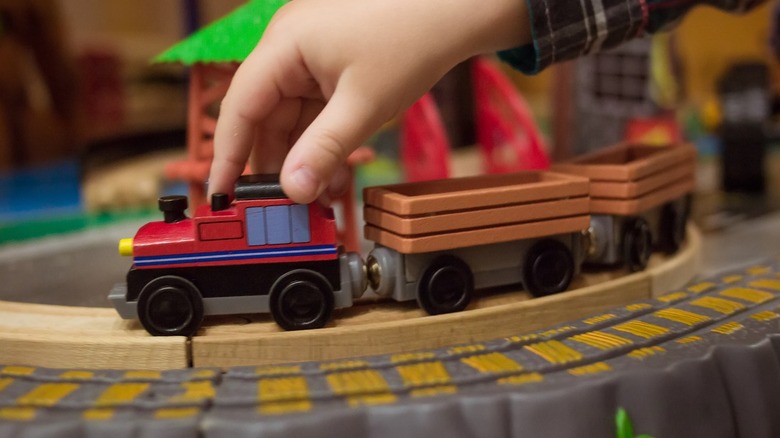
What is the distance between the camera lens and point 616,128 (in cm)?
204

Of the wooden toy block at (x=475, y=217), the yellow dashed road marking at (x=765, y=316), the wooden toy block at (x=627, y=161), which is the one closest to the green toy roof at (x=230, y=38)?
the wooden toy block at (x=475, y=217)

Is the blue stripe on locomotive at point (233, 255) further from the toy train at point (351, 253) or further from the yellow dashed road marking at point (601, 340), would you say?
the yellow dashed road marking at point (601, 340)

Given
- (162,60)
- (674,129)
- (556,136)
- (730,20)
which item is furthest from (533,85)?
(162,60)

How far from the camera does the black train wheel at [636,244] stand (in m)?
0.96

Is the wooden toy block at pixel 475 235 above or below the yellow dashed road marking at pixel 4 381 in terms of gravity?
above

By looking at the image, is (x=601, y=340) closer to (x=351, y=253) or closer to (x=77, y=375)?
(x=351, y=253)

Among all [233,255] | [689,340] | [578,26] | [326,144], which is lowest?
[689,340]

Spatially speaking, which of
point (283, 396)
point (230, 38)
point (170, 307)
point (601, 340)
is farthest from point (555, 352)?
point (230, 38)

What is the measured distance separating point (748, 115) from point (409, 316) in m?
1.35

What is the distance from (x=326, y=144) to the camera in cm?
74

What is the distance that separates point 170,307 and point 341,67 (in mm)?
294

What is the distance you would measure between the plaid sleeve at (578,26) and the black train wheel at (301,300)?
0.37 metres

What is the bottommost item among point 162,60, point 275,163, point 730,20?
point 275,163

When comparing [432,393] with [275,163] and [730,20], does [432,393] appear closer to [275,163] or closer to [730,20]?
[275,163]
